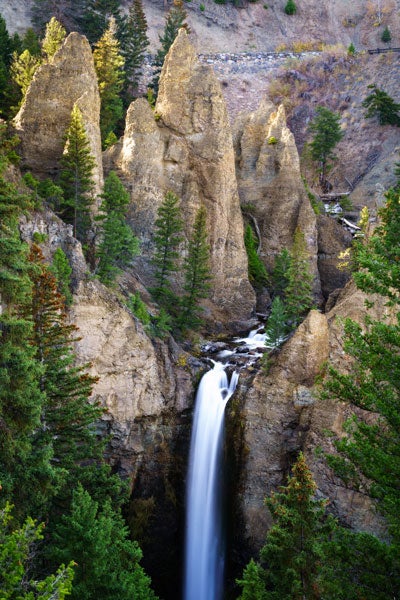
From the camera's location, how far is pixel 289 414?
85.8ft

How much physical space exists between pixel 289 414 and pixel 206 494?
6424 mm

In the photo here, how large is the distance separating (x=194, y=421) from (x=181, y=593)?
29.5 ft

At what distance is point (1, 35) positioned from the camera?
4672 centimetres

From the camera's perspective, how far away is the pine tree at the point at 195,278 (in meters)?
32.5

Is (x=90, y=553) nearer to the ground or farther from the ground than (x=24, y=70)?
nearer to the ground

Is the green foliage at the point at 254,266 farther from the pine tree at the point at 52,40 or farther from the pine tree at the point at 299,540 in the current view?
the pine tree at the point at 299,540

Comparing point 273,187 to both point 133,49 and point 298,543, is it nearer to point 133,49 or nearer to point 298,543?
point 133,49

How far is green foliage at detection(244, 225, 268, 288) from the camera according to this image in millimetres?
41375

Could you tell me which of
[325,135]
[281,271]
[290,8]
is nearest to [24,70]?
[281,271]

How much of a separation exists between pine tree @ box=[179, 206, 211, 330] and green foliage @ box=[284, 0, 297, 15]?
67.1 meters

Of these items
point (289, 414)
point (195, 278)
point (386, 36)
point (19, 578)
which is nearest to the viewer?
point (19, 578)

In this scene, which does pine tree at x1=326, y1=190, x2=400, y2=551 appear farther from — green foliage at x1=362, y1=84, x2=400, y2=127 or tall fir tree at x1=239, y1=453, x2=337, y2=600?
green foliage at x1=362, y1=84, x2=400, y2=127

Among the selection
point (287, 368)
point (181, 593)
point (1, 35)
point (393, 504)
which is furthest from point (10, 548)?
point (1, 35)

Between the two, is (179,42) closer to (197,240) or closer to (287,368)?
(197,240)
